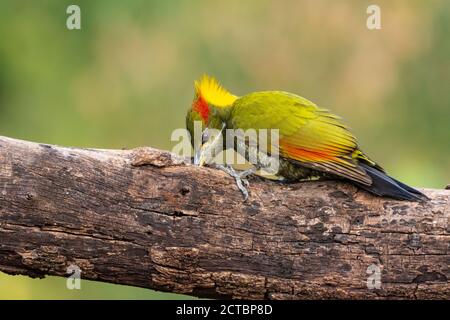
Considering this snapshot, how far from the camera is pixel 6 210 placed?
126 inches

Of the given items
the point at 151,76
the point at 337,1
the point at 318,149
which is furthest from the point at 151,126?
the point at 318,149

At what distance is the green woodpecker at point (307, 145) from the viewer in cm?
351

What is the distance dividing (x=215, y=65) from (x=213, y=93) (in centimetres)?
223

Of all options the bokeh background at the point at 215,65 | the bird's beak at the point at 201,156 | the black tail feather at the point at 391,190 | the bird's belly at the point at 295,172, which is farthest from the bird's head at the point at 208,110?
the bokeh background at the point at 215,65

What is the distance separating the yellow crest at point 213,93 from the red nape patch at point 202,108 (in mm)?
21

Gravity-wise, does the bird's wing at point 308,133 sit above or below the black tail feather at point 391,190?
above

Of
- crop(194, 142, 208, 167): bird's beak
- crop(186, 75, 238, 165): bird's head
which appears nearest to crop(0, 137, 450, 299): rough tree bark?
crop(194, 142, 208, 167): bird's beak

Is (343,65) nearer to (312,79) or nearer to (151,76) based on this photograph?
(312,79)

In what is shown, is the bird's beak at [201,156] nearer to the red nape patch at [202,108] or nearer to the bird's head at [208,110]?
the bird's head at [208,110]

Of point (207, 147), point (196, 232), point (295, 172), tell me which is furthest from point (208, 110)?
point (196, 232)

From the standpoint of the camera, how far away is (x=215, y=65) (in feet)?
21.1

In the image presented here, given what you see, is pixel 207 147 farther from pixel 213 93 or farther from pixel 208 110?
pixel 213 93

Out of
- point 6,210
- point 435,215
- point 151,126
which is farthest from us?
point 151,126

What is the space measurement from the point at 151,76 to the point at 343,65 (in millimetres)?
1456
